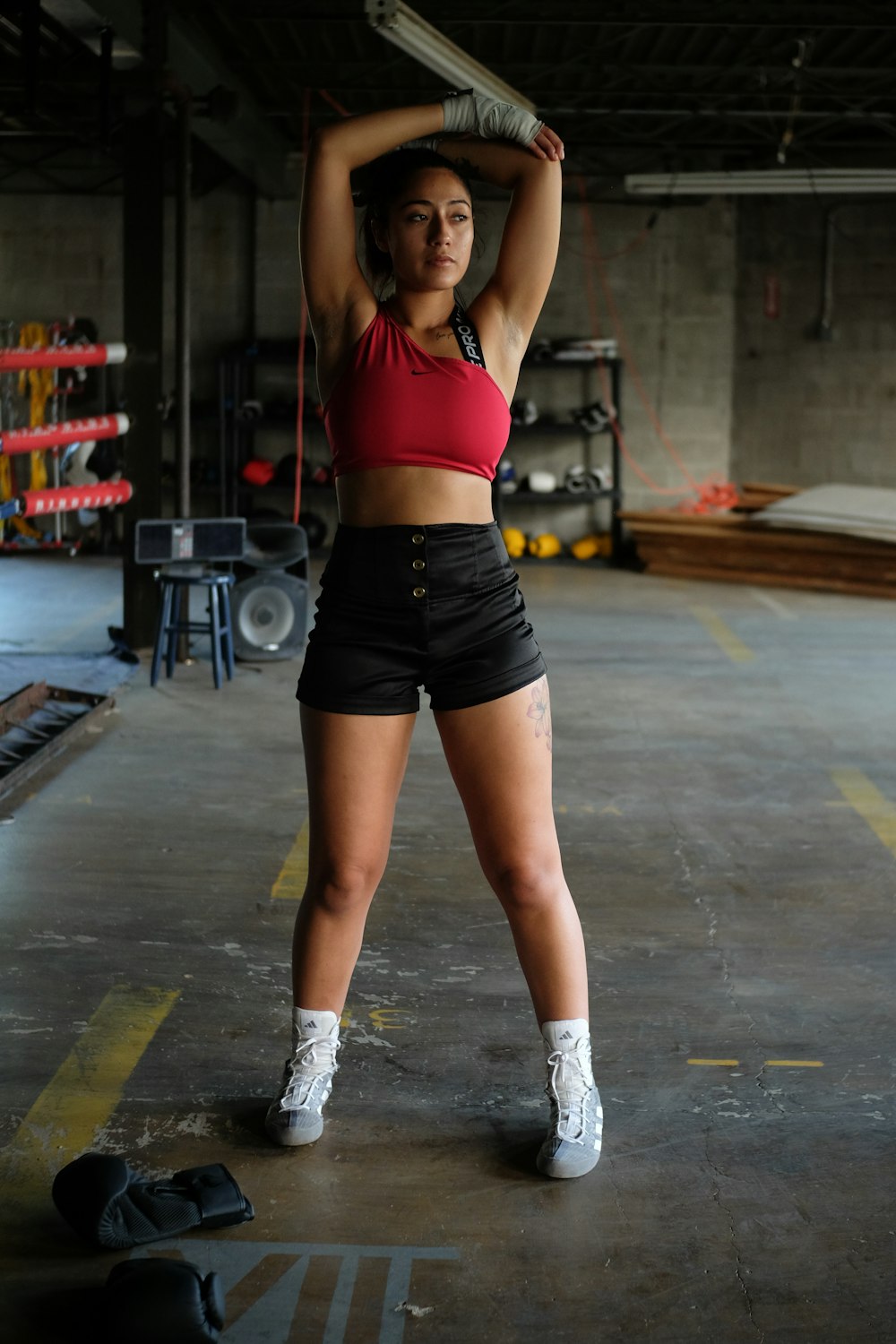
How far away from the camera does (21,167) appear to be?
45.3ft

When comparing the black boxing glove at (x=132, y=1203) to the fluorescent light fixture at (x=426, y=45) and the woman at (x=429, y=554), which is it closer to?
the woman at (x=429, y=554)

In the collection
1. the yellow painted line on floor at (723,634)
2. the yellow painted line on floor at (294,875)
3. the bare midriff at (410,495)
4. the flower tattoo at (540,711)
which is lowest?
the yellow painted line on floor at (294,875)

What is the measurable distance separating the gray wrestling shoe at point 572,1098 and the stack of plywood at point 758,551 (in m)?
9.46

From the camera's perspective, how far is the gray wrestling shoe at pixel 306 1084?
2.68 m

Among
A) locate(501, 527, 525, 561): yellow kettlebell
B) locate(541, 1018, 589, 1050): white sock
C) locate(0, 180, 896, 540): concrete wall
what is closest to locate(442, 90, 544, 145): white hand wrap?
locate(541, 1018, 589, 1050): white sock

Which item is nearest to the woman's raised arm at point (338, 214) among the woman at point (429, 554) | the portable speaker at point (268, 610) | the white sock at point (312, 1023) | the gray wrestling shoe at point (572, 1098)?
the woman at point (429, 554)

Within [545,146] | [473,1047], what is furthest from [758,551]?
[545,146]

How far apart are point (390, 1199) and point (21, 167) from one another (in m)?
13.5

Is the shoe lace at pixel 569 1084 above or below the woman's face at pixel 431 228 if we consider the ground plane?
below

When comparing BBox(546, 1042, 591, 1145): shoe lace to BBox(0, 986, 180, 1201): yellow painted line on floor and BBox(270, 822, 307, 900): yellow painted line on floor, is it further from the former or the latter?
BBox(270, 822, 307, 900): yellow painted line on floor

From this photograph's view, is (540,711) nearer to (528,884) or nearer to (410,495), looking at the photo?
(528,884)

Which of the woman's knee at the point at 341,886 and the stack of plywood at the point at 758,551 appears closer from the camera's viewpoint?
the woman's knee at the point at 341,886

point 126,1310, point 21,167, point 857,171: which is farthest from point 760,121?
point 126,1310

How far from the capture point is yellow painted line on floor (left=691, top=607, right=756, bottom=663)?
861 centimetres
